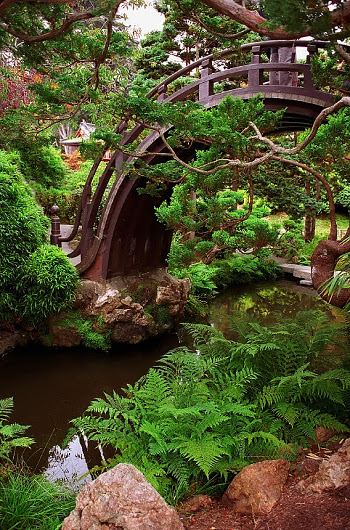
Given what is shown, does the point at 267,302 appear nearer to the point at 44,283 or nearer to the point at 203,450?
the point at 44,283

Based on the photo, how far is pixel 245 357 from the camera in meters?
3.83

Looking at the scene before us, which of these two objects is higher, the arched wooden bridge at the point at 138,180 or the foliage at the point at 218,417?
the arched wooden bridge at the point at 138,180

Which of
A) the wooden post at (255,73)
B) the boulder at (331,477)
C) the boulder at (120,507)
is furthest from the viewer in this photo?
the wooden post at (255,73)

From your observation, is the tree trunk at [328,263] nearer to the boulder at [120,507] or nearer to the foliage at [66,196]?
the boulder at [120,507]

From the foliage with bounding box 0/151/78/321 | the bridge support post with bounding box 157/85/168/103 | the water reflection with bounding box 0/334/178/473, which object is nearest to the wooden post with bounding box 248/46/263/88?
the bridge support post with bounding box 157/85/168/103

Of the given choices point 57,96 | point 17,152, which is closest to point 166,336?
point 17,152

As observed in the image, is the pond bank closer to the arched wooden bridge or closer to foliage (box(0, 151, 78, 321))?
foliage (box(0, 151, 78, 321))

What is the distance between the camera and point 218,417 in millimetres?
2889

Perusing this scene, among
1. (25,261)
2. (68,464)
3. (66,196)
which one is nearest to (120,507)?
(68,464)

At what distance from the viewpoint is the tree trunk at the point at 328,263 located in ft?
12.6

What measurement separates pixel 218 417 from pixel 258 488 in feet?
1.97

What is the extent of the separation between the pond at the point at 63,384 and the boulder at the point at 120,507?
7.25 feet

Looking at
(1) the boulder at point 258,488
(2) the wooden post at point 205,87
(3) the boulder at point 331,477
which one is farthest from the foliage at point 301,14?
(2) the wooden post at point 205,87

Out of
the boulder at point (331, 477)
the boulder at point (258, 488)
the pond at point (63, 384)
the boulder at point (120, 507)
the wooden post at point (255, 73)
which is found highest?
the wooden post at point (255, 73)
